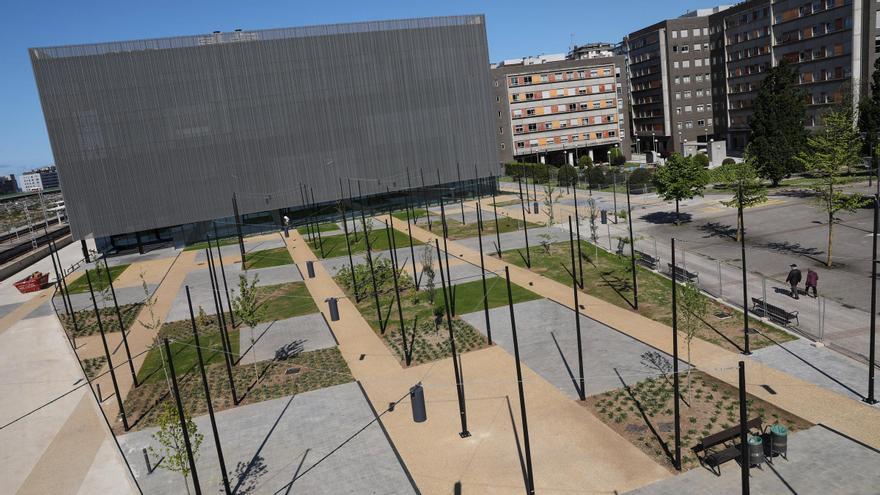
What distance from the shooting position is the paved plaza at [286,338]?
103ft

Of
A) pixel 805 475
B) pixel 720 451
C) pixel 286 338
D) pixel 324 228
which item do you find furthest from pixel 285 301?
pixel 805 475

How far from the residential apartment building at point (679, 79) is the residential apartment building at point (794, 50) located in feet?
6.59

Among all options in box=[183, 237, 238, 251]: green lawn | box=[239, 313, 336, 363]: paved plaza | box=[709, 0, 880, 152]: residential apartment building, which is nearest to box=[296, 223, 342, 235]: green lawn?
box=[183, 237, 238, 251]: green lawn

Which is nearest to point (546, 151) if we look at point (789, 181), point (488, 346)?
point (789, 181)

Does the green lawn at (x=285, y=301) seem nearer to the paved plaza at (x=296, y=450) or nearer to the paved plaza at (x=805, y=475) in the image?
the paved plaza at (x=296, y=450)

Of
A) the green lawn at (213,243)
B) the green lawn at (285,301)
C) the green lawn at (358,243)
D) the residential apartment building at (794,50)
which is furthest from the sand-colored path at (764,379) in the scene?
the residential apartment building at (794,50)

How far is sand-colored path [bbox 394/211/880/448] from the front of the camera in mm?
19116

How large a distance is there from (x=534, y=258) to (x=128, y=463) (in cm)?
3141

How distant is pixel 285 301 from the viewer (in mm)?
41594

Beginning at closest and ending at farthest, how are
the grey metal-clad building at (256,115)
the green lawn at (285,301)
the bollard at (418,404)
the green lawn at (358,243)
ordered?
the bollard at (418,404)
the green lawn at (285,301)
the green lawn at (358,243)
the grey metal-clad building at (256,115)

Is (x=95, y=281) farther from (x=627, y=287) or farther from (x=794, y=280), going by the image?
(x=794, y=280)

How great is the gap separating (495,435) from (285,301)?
24.5m

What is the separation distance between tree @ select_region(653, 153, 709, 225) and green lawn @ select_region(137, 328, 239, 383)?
3569cm

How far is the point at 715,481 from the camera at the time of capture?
16953 millimetres
